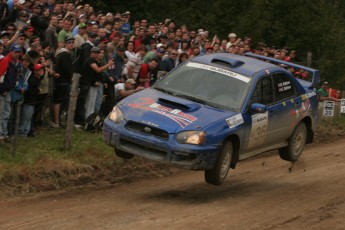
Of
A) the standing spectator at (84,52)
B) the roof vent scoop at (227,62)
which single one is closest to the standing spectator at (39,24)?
the standing spectator at (84,52)

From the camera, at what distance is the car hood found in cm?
1106

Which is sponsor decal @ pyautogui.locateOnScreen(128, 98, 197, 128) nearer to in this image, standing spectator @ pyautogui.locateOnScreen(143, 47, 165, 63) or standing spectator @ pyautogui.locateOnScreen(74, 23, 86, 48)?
standing spectator @ pyautogui.locateOnScreen(143, 47, 165, 63)

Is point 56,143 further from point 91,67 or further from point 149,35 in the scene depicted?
point 149,35

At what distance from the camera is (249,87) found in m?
12.3

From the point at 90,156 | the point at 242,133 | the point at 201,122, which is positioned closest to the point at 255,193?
the point at 242,133

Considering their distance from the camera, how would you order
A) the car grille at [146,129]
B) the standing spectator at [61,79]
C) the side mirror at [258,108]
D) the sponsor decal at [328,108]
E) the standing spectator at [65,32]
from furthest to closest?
the sponsor decal at [328,108], the standing spectator at [65,32], the standing spectator at [61,79], the side mirror at [258,108], the car grille at [146,129]

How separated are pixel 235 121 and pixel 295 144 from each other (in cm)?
264

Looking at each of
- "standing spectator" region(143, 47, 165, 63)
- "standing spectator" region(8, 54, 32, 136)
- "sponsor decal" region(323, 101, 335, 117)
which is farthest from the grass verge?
"sponsor decal" region(323, 101, 335, 117)

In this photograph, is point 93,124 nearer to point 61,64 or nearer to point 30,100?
point 61,64

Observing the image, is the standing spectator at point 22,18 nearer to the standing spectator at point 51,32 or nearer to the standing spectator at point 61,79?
the standing spectator at point 51,32

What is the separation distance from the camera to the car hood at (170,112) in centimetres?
1106

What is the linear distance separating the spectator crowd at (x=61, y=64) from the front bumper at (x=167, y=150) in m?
2.79

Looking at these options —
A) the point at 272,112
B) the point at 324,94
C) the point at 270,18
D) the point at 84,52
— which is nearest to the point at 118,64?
the point at 84,52

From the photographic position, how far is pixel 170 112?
11312 millimetres
